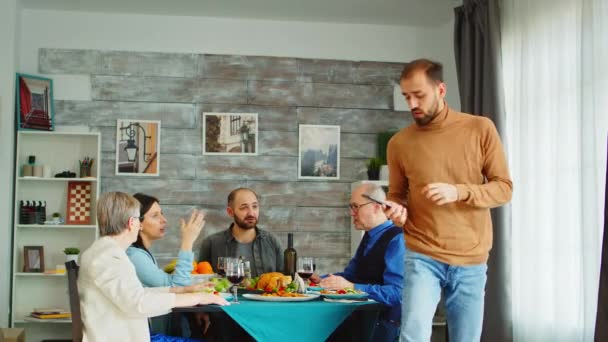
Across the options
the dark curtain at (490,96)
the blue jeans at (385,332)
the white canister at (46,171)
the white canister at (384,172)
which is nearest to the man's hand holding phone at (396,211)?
the blue jeans at (385,332)

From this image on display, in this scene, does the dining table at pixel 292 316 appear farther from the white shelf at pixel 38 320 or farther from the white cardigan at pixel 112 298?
the white shelf at pixel 38 320

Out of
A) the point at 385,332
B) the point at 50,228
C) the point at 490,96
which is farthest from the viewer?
A: the point at 50,228

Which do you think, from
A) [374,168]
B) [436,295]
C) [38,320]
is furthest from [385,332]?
[38,320]

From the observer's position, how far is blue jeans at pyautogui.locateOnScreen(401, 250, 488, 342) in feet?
9.49

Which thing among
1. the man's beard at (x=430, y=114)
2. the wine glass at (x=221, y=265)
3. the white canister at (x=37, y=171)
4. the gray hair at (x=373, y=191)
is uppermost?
the man's beard at (x=430, y=114)

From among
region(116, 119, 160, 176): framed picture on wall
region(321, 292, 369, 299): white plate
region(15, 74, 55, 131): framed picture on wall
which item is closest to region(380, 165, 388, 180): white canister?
region(116, 119, 160, 176): framed picture on wall

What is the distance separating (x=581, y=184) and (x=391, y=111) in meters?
2.64

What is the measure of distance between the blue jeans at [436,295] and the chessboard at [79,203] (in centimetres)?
388

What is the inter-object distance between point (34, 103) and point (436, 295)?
4281mm

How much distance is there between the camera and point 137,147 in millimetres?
6418

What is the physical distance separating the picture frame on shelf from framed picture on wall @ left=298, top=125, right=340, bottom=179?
2173mm

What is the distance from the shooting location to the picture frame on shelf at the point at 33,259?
6.06m

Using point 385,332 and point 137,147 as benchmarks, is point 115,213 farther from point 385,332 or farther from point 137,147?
point 137,147

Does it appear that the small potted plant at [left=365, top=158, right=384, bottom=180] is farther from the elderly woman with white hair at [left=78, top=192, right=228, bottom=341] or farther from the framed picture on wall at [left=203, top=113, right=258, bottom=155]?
the elderly woman with white hair at [left=78, top=192, right=228, bottom=341]
